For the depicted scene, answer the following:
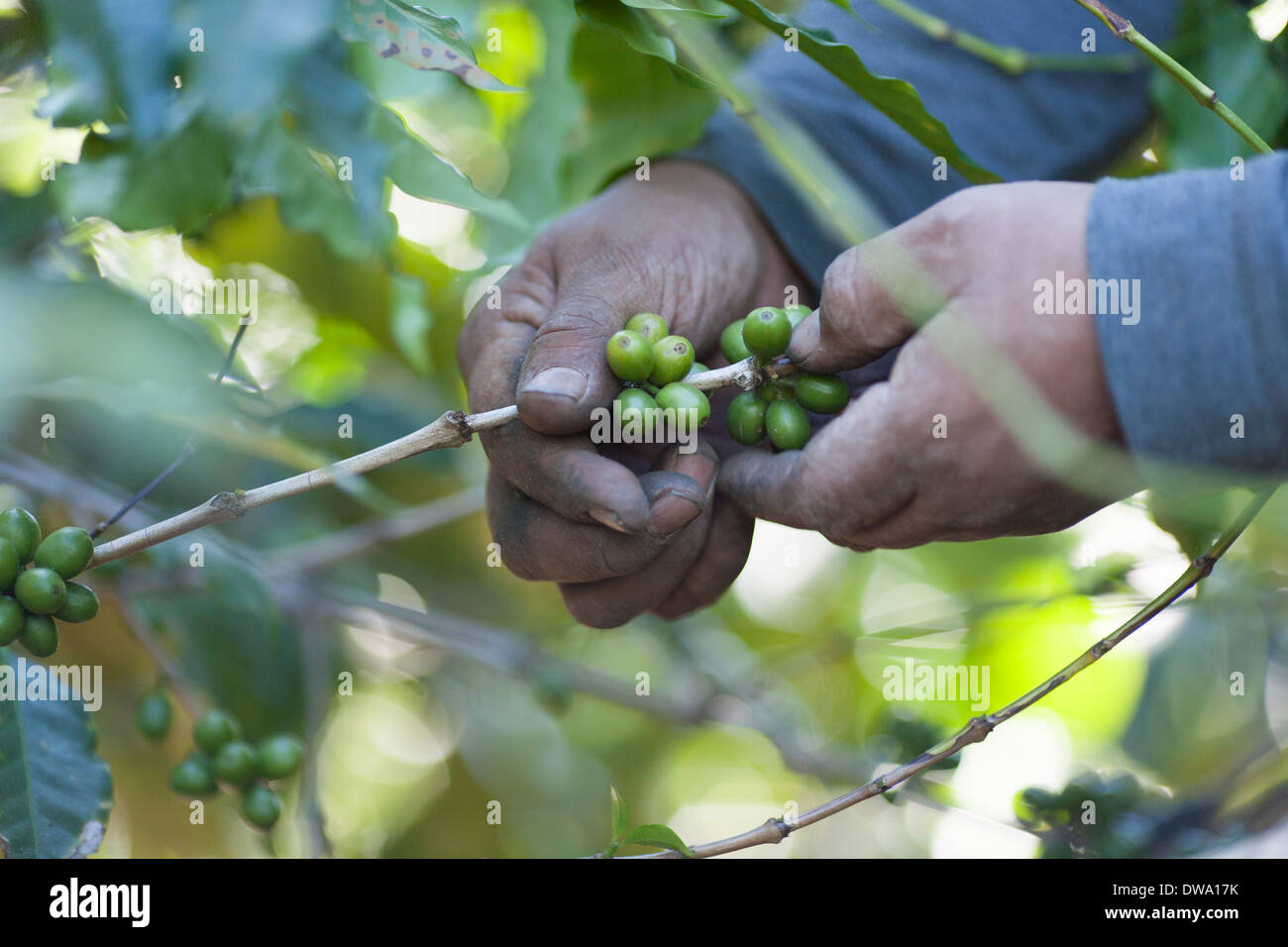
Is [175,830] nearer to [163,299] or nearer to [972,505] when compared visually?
[163,299]

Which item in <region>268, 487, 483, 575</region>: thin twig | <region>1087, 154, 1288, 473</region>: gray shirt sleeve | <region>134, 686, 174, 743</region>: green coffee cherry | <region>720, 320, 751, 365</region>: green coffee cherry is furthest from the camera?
<region>268, 487, 483, 575</region>: thin twig

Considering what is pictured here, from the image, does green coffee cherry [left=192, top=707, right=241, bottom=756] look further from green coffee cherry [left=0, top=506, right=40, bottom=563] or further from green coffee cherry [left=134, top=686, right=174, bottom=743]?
green coffee cherry [left=0, top=506, right=40, bottom=563]

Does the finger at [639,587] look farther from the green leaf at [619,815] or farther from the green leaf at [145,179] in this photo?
the green leaf at [145,179]

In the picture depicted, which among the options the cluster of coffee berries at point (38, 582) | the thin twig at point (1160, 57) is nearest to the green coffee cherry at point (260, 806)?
the cluster of coffee berries at point (38, 582)

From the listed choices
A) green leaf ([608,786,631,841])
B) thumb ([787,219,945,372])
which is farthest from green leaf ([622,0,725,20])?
green leaf ([608,786,631,841])

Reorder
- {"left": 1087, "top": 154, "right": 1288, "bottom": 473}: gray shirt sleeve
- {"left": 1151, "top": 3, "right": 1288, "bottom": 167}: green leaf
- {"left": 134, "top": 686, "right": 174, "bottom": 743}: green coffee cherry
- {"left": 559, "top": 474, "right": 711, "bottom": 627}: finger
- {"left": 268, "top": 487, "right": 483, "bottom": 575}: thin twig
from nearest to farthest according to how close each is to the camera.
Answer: {"left": 1087, "top": 154, "right": 1288, "bottom": 473}: gray shirt sleeve < {"left": 559, "top": 474, "right": 711, "bottom": 627}: finger < {"left": 1151, "top": 3, "right": 1288, "bottom": 167}: green leaf < {"left": 134, "top": 686, "right": 174, "bottom": 743}: green coffee cherry < {"left": 268, "top": 487, "right": 483, "bottom": 575}: thin twig

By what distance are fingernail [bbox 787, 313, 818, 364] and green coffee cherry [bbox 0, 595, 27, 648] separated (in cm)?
95

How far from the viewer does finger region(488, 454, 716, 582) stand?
118cm

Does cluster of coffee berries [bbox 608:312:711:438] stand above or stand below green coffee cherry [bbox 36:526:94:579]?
above

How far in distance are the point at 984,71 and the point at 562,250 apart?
3.02 feet

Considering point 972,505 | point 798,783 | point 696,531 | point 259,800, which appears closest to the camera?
point 972,505

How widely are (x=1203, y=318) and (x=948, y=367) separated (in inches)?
9.4

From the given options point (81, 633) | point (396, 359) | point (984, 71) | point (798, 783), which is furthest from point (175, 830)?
point (984, 71)

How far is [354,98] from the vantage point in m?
1.25
